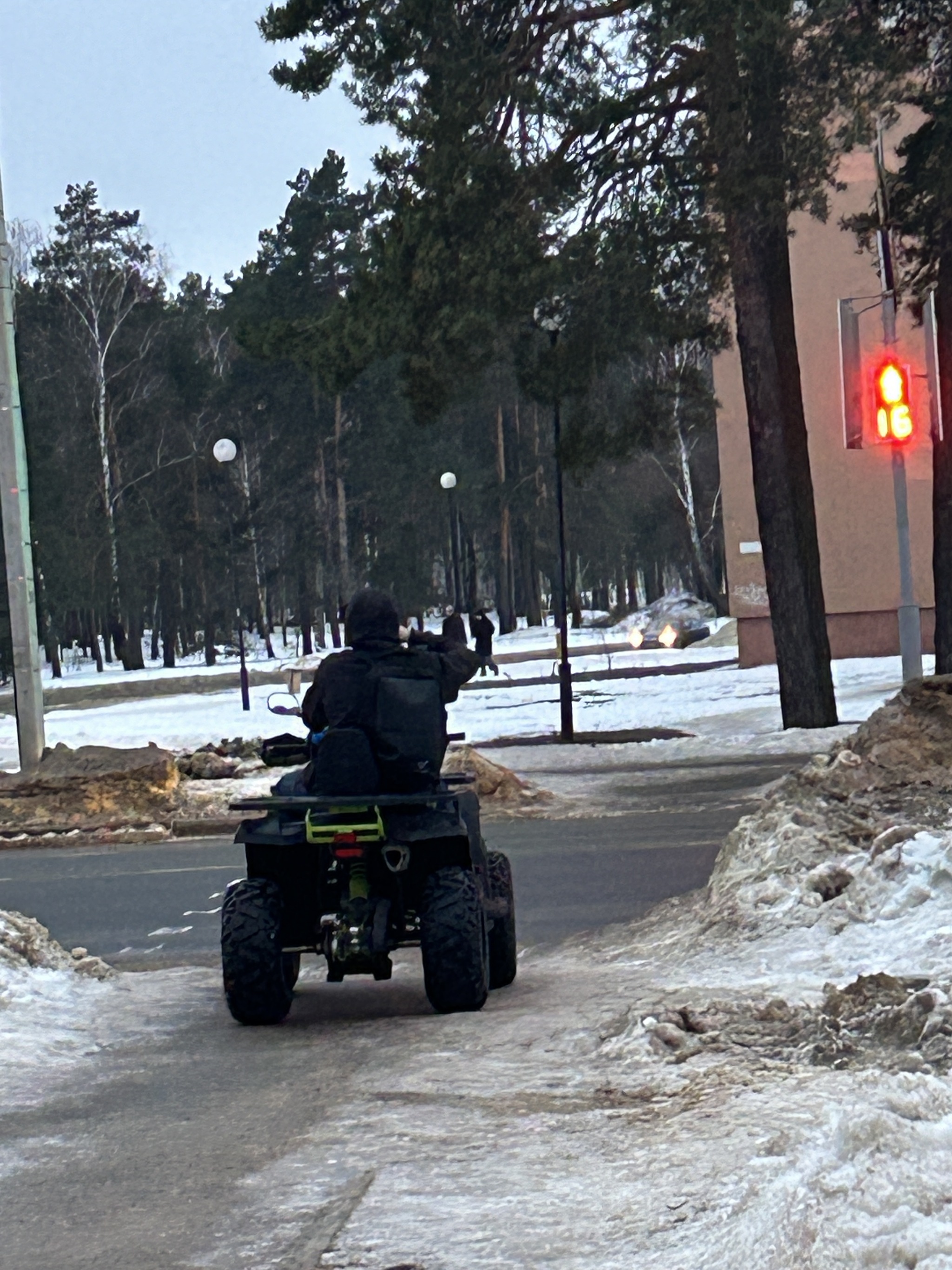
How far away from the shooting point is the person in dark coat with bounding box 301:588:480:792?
7.88 meters

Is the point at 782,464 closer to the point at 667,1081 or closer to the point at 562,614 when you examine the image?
the point at 562,614

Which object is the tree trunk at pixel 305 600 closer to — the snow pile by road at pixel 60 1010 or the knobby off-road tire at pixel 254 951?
the snow pile by road at pixel 60 1010

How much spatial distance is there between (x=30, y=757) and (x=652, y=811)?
706 cm

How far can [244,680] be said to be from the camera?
34.3 m

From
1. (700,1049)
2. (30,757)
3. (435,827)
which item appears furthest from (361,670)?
(30,757)

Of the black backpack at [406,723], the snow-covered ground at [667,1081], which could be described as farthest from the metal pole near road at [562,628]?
the black backpack at [406,723]

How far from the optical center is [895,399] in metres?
18.7

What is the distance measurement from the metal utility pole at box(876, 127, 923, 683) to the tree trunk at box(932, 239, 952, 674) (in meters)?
3.58

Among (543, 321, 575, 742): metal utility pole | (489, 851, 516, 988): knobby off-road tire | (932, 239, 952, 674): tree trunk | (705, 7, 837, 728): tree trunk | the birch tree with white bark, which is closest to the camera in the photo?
(489, 851, 516, 988): knobby off-road tire

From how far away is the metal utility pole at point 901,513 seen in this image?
64.1ft

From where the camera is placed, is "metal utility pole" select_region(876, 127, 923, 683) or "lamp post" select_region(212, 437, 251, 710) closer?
"metal utility pole" select_region(876, 127, 923, 683)

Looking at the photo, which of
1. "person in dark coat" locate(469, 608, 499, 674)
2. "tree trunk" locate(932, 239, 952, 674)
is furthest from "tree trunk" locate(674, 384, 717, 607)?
"tree trunk" locate(932, 239, 952, 674)

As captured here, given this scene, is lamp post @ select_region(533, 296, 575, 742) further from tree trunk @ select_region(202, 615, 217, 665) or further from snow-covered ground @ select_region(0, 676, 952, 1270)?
tree trunk @ select_region(202, 615, 217, 665)

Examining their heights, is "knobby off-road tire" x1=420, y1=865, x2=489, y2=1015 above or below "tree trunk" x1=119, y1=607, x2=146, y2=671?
below
